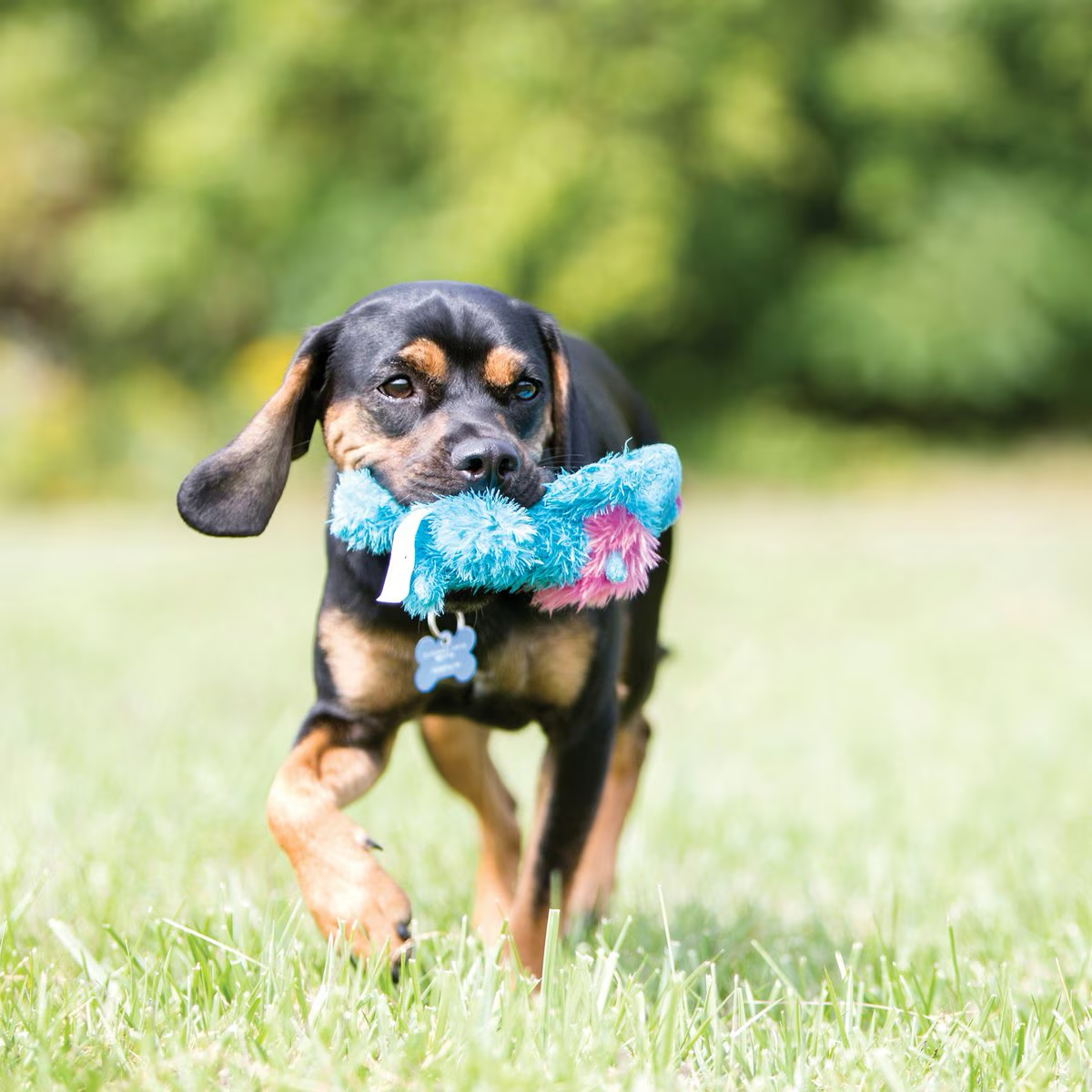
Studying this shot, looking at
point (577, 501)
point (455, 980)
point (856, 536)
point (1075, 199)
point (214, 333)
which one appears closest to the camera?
point (455, 980)

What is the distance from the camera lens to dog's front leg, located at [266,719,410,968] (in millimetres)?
2863

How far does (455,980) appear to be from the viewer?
2.67 meters

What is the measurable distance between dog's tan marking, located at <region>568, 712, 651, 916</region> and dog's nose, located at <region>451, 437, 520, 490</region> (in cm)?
83

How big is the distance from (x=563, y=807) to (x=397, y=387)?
40.7 inches

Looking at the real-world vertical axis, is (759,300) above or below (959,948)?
above

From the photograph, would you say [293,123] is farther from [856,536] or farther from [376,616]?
[376,616]

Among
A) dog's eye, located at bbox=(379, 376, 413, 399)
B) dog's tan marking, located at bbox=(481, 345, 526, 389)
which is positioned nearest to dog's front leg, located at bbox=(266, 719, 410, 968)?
dog's eye, located at bbox=(379, 376, 413, 399)

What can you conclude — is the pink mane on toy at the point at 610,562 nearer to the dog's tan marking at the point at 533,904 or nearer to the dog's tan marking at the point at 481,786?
the dog's tan marking at the point at 533,904

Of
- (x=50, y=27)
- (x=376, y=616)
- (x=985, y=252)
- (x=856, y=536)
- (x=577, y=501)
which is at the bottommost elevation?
(x=856, y=536)

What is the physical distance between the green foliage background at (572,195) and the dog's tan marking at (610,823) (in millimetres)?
16188

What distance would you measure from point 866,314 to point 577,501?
20294mm

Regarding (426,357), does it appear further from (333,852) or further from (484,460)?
(333,852)

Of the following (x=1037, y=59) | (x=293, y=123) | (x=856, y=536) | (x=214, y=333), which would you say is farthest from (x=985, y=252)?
(x=214, y=333)

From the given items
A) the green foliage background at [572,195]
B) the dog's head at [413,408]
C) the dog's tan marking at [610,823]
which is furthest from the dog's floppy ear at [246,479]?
the green foliage background at [572,195]
